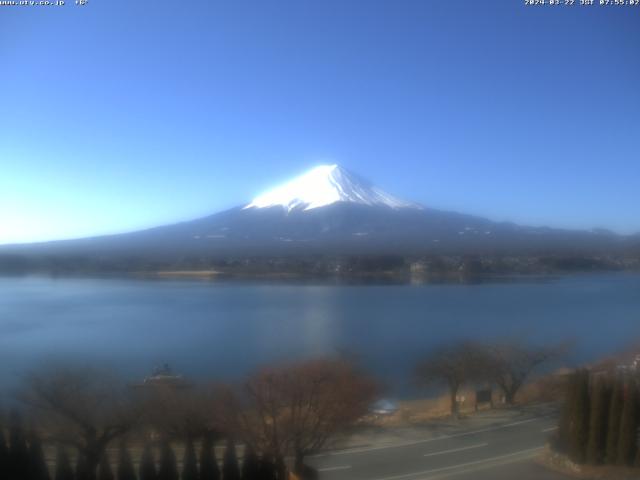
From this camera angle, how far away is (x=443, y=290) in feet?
13.7

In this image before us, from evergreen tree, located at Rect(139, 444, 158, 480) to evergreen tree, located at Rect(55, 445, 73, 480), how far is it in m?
0.39

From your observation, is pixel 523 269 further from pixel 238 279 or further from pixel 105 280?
pixel 105 280

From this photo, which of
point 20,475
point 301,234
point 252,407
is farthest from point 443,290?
point 20,475

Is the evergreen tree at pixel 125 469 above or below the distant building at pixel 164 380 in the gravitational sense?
below

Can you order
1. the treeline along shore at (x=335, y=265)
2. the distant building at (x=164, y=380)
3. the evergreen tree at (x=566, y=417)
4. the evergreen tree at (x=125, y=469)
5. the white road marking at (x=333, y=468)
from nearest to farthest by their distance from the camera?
the evergreen tree at (x=125, y=469) → the white road marking at (x=333, y=468) → the distant building at (x=164, y=380) → the evergreen tree at (x=566, y=417) → the treeline along shore at (x=335, y=265)

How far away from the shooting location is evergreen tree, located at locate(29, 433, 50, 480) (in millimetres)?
2961

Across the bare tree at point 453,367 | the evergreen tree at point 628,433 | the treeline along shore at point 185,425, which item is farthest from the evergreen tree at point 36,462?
the evergreen tree at point 628,433

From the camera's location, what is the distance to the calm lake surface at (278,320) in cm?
339

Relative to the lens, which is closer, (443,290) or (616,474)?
(616,474)

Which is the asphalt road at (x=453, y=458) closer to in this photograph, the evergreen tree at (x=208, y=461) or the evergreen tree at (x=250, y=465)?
the evergreen tree at (x=250, y=465)

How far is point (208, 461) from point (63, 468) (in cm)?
76

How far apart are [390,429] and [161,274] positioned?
1972mm

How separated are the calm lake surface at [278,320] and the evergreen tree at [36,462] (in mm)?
415

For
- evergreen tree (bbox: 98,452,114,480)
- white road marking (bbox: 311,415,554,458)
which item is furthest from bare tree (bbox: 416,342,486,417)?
evergreen tree (bbox: 98,452,114,480)
